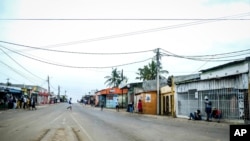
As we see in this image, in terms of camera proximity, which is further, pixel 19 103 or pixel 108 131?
pixel 19 103

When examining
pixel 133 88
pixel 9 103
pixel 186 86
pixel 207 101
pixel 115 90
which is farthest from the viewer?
pixel 115 90

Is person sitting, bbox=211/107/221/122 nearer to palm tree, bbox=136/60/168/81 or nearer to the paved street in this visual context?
the paved street

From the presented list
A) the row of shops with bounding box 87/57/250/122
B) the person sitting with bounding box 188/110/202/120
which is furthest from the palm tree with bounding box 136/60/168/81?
the person sitting with bounding box 188/110/202/120

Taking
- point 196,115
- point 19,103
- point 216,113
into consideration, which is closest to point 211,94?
point 216,113

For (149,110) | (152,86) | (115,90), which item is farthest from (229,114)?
(115,90)

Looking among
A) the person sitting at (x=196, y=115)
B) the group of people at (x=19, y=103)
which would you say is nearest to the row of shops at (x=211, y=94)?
the person sitting at (x=196, y=115)

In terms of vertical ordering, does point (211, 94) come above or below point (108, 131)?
above

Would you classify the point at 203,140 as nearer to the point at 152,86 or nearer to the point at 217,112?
the point at 217,112

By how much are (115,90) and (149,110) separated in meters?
31.2

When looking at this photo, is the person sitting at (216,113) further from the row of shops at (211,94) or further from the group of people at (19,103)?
the group of people at (19,103)

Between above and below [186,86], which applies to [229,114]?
below

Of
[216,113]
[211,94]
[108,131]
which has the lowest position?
[108,131]

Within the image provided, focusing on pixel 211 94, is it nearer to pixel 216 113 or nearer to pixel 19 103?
pixel 216 113

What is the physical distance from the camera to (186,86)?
37.1 meters
